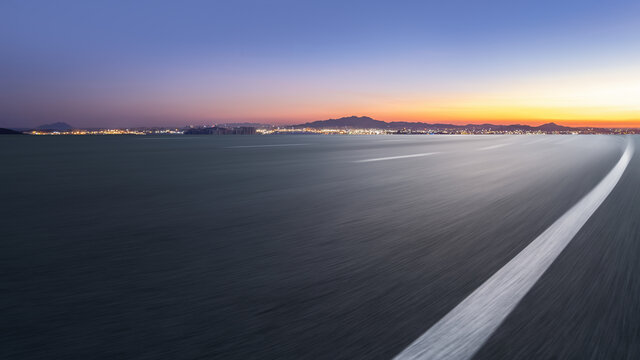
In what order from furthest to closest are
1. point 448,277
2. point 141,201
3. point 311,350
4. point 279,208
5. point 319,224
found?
1. point 141,201
2. point 279,208
3. point 319,224
4. point 448,277
5. point 311,350

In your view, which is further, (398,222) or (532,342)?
(398,222)

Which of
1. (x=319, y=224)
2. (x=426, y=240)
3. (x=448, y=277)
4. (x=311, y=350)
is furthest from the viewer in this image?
(x=319, y=224)

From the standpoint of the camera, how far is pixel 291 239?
3.43 metres

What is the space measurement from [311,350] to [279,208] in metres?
3.27

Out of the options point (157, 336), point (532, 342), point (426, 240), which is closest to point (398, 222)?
point (426, 240)

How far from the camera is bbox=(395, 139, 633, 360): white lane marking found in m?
1.67

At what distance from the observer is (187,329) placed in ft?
5.90

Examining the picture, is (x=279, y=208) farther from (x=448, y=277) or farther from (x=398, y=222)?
(x=448, y=277)

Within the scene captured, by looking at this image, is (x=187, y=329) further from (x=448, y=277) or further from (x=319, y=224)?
(x=319, y=224)

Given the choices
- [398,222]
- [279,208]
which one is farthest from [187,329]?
[279,208]

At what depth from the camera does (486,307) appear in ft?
6.77

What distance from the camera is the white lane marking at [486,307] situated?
1674mm

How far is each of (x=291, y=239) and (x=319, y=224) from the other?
0.64 meters

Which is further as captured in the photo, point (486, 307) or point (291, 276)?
point (291, 276)
